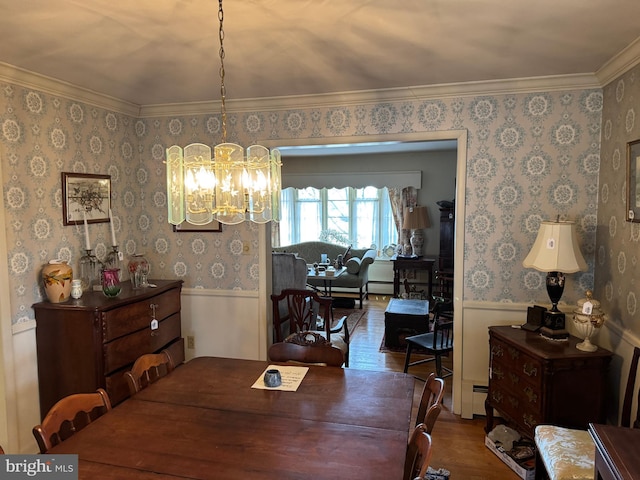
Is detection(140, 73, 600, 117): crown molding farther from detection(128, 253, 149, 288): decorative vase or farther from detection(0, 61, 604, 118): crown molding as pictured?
detection(128, 253, 149, 288): decorative vase

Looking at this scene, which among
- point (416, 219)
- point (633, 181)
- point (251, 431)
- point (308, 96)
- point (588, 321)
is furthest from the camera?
point (416, 219)

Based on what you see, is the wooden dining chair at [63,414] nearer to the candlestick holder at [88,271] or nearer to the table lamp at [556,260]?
the candlestick holder at [88,271]

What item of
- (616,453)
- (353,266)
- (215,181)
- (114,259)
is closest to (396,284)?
(353,266)

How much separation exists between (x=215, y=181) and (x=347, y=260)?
230 inches

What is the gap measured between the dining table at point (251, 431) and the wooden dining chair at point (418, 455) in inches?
1.9

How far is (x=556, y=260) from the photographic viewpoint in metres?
2.66

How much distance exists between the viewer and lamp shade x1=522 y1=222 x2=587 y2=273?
2651 millimetres

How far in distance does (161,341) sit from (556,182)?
319 cm

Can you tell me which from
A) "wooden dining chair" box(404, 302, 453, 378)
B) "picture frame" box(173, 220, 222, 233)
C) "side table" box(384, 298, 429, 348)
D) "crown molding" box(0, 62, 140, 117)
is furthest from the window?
"crown molding" box(0, 62, 140, 117)

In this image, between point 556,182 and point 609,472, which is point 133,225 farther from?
point 609,472

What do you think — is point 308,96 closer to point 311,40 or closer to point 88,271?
point 311,40

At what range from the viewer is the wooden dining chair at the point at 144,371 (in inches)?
79.3

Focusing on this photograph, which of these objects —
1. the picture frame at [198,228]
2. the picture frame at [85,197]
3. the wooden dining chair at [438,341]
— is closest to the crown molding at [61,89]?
the picture frame at [85,197]

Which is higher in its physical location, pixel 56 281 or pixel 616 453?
pixel 56 281
